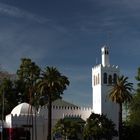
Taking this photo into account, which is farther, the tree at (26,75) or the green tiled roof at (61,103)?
the green tiled roof at (61,103)

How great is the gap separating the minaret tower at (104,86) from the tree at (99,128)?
7093 mm

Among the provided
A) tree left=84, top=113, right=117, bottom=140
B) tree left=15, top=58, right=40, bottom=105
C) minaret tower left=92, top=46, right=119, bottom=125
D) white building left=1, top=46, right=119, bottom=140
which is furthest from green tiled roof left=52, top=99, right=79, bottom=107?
tree left=84, top=113, right=117, bottom=140

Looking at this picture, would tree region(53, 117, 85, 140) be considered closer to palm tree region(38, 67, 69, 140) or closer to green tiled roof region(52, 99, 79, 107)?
palm tree region(38, 67, 69, 140)

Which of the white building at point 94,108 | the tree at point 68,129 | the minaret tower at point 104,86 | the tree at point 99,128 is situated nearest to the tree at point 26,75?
the white building at point 94,108

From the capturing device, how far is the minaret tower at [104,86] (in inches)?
3708

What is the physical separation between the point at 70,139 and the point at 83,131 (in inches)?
127

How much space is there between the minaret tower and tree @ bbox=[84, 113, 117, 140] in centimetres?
709

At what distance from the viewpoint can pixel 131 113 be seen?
9056 centimetres

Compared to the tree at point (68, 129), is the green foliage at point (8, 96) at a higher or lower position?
higher

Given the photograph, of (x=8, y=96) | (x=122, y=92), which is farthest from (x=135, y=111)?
(x=8, y=96)

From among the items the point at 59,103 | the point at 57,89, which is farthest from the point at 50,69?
the point at 59,103

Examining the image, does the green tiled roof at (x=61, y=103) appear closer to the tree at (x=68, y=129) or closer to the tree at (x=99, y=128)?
the tree at (x=68, y=129)

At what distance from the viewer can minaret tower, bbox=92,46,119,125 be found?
94.2 metres

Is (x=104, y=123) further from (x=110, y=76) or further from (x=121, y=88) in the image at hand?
(x=110, y=76)
